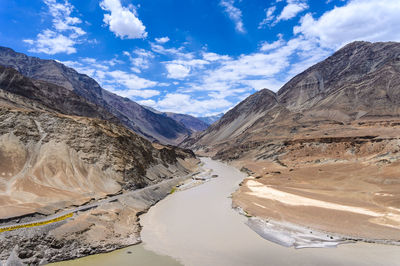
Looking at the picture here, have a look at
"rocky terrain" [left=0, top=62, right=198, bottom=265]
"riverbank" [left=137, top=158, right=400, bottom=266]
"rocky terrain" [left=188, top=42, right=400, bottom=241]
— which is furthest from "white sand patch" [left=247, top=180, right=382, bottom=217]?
"rocky terrain" [left=0, top=62, right=198, bottom=265]

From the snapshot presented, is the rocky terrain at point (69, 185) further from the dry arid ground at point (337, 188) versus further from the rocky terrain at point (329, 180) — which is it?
the rocky terrain at point (329, 180)

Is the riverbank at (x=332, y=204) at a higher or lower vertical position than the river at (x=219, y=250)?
higher

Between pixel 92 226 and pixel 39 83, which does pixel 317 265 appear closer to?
pixel 92 226

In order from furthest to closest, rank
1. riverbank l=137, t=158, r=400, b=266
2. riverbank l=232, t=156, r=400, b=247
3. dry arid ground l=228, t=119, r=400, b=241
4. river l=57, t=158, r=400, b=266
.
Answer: dry arid ground l=228, t=119, r=400, b=241 < riverbank l=232, t=156, r=400, b=247 < riverbank l=137, t=158, r=400, b=266 < river l=57, t=158, r=400, b=266

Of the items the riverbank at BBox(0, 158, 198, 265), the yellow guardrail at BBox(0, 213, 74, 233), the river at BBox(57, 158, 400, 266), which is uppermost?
the yellow guardrail at BBox(0, 213, 74, 233)

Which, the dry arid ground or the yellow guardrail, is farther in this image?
the dry arid ground

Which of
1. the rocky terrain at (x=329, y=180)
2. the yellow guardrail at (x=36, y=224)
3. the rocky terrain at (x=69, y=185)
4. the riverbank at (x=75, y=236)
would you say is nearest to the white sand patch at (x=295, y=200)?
the rocky terrain at (x=329, y=180)

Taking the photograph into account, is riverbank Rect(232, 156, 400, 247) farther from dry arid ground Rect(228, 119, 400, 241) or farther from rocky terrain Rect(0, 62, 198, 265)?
rocky terrain Rect(0, 62, 198, 265)

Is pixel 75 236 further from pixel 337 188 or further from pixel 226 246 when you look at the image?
pixel 337 188

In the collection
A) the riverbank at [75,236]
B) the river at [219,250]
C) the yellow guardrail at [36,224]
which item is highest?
the yellow guardrail at [36,224]

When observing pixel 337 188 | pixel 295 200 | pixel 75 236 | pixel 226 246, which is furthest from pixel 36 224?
pixel 337 188
